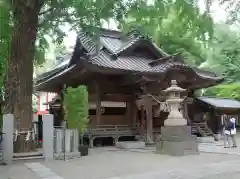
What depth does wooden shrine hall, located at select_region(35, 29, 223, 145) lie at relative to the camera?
17.8 metres

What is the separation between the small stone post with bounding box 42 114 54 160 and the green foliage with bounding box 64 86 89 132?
1.19 m

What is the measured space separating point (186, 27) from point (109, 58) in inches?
383

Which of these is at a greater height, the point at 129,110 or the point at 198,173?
the point at 129,110

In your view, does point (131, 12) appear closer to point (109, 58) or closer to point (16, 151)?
point (16, 151)

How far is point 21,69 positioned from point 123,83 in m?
8.03

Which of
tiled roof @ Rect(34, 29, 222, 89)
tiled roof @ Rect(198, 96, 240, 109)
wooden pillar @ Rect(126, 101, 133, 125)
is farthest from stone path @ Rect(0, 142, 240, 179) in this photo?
tiled roof @ Rect(198, 96, 240, 109)

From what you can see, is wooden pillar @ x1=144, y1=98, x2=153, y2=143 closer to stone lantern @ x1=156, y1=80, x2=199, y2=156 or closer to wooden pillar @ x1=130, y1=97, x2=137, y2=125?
wooden pillar @ x1=130, y1=97, x2=137, y2=125

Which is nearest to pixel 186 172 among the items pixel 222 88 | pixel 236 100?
pixel 236 100

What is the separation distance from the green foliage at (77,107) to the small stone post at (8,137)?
7.87ft

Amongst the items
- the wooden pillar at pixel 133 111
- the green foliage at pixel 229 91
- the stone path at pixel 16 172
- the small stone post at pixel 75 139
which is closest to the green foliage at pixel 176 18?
the small stone post at pixel 75 139

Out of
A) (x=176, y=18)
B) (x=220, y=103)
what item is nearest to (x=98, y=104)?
(x=176, y=18)

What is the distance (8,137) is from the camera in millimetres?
10820

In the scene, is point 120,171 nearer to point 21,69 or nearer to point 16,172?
point 16,172

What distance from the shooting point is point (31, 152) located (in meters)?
11.7
